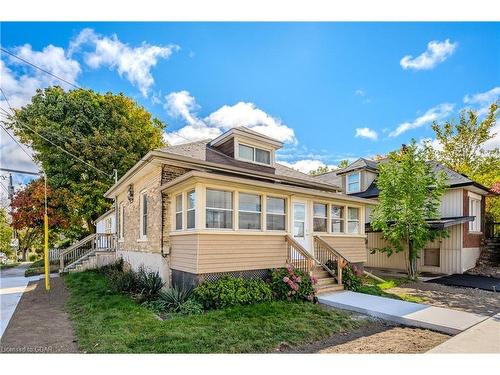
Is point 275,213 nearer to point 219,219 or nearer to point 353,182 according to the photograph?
point 219,219

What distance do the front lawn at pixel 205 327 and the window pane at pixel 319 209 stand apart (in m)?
3.67

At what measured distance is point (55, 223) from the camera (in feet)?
63.2

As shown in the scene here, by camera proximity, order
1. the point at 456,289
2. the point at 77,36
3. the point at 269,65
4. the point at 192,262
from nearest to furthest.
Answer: the point at 77,36, the point at 269,65, the point at 192,262, the point at 456,289

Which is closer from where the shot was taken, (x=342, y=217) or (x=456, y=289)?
(x=456, y=289)

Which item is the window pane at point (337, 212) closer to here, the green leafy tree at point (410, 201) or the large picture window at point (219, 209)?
the green leafy tree at point (410, 201)

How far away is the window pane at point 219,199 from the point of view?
8.10 m

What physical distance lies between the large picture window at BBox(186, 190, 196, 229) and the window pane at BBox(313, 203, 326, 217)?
4.60 m

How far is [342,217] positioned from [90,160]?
53.5 feet

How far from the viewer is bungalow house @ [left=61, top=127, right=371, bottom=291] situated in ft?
26.3

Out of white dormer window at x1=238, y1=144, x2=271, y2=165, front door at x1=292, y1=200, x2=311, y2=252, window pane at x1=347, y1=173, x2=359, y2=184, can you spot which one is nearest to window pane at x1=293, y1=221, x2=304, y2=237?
front door at x1=292, y1=200, x2=311, y2=252

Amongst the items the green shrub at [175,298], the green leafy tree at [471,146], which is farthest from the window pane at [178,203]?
the green leafy tree at [471,146]

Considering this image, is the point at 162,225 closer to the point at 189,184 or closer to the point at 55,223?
the point at 189,184

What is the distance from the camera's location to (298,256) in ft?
32.2
